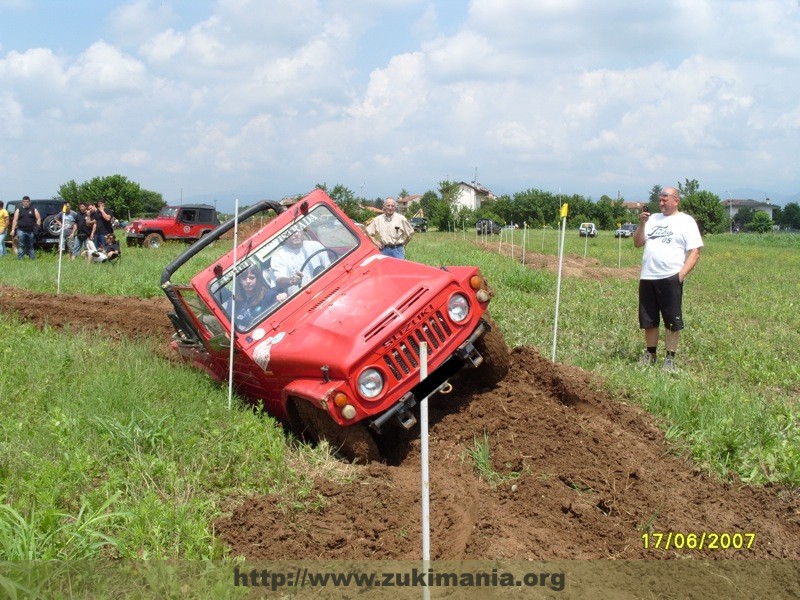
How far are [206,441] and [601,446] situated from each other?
2733 mm

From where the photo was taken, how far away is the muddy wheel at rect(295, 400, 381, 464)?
210 inches

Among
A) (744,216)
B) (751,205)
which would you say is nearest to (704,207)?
(744,216)

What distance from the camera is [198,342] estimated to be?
7.24 meters

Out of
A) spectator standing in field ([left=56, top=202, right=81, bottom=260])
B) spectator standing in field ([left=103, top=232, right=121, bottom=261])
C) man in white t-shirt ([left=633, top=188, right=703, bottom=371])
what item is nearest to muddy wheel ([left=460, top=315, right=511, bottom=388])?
man in white t-shirt ([left=633, top=188, right=703, bottom=371])

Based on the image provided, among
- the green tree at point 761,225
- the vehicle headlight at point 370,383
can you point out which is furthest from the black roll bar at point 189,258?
the green tree at point 761,225

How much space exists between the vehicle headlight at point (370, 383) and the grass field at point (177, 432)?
1.77ft

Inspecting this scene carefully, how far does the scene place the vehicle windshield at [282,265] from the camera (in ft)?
20.7

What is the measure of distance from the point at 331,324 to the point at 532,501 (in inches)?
79.1

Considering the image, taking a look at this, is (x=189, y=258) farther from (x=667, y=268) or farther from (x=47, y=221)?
(x=47, y=221)

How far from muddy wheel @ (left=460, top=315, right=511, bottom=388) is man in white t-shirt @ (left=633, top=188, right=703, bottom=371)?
2.14 metres

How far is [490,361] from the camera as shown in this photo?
6414mm

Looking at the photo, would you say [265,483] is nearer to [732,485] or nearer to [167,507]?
[167,507]

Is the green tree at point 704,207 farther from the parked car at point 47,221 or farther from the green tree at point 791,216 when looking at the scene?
the parked car at point 47,221
